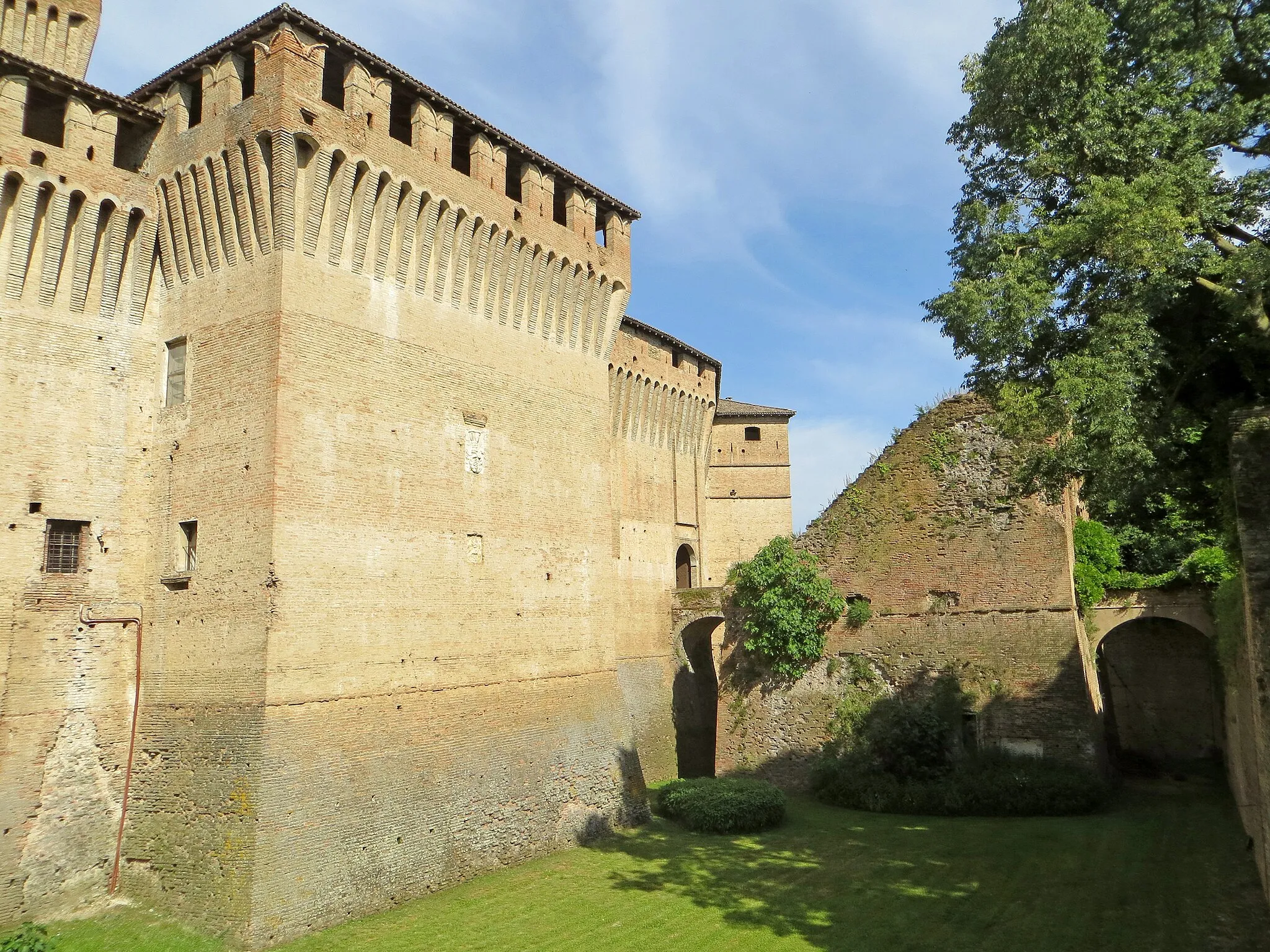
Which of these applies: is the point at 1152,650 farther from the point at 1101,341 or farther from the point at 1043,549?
the point at 1101,341

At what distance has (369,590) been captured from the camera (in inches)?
527

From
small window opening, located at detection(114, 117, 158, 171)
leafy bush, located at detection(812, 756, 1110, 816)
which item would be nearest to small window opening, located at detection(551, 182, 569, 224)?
small window opening, located at detection(114, 117, 158, 171)

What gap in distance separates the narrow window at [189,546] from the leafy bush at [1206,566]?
19722 mm

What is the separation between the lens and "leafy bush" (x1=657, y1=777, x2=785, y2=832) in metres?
16.6

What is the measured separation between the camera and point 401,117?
621 inches

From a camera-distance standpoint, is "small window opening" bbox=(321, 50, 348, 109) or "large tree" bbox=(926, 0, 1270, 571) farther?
"small window opening" bbox=(321, 50, 348, 109)

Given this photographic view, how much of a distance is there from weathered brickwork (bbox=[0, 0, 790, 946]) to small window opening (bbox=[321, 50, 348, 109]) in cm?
7

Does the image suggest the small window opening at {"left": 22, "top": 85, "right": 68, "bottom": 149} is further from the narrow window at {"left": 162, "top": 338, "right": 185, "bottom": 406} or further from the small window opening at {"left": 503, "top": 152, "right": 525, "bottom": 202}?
the small window opening at {"left": 503, "top": 152, "right": 525, "bottom": 202}

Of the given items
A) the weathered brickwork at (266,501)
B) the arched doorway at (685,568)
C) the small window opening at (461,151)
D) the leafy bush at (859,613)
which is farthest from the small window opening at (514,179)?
the arched doorway at (685,568)

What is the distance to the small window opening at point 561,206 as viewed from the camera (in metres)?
18.0

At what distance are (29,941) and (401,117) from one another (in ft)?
43.2

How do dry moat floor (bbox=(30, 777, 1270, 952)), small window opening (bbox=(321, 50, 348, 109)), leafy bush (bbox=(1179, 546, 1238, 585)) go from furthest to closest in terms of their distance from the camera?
leafy bush (bbox=(1179, 546, 1238, 585)) → small window opening (bbox=(321, 50, 348, 109)) → dry moat floor (bbox=(30, 777, 1270, 952))

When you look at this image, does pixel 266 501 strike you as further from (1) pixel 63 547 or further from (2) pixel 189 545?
(1) pixel 63 547

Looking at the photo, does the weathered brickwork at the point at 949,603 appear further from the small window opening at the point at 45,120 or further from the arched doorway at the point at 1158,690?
the small window opening at the point at 45,120
